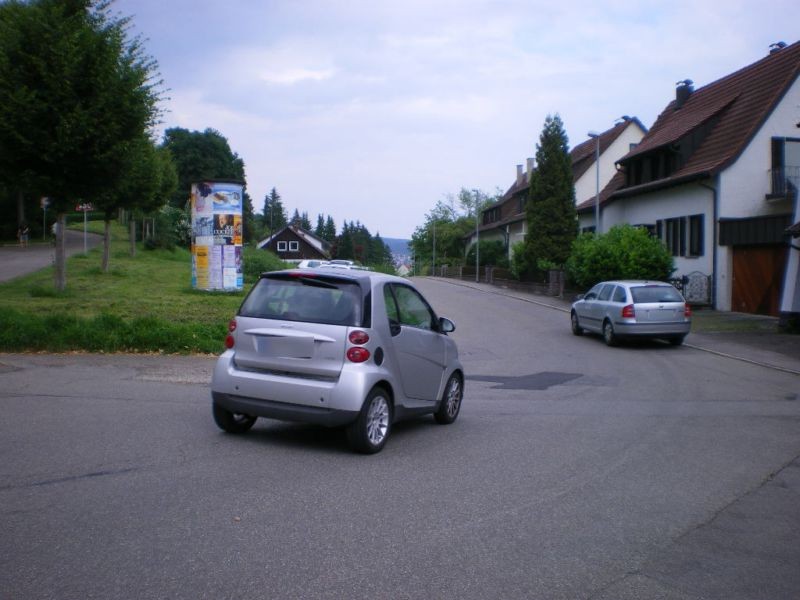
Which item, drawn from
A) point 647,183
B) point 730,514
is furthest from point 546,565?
point 647,183

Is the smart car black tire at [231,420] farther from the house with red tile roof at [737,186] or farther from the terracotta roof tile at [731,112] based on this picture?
the terracotta roof tile at [731,112]

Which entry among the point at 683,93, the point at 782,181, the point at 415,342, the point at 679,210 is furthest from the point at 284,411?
the point at 683,93

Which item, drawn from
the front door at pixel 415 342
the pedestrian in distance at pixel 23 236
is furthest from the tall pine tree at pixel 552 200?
the front door at pixel 415 342

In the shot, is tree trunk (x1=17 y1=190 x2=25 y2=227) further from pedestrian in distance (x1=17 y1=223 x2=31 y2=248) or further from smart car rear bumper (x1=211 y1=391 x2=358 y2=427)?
smart car rear bumper (x1=211 y1=391 x2=358 y2=427)

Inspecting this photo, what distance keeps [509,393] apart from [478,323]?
13.6 m

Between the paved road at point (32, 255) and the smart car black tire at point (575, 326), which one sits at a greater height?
the paved road at point (32, 255)

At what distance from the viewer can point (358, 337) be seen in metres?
7.72

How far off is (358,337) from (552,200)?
39339mm

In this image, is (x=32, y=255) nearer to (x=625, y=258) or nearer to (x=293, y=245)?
(x=625, y=258)

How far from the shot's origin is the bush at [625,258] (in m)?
30.3

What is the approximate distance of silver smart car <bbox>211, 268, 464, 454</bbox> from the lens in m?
7.65

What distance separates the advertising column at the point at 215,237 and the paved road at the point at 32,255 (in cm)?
720

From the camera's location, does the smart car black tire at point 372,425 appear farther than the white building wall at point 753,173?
No

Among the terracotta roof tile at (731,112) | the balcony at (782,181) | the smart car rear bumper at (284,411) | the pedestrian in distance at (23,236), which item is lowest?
the smart car rear bumper at (284,411)
